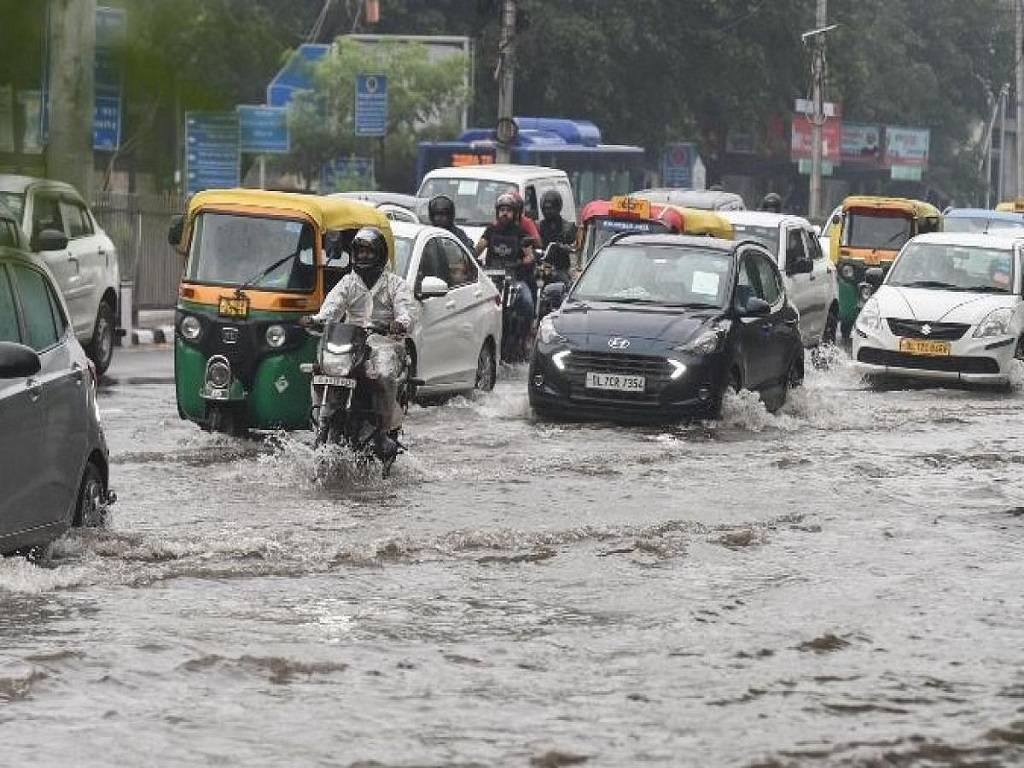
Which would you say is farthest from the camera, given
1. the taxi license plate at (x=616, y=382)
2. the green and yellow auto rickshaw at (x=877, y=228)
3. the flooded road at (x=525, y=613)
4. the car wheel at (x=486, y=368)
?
the green and yellow auto rickshaw at (x=877, y=228)

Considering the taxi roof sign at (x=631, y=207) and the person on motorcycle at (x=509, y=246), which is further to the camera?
the taxi roof sign at (x=631, y=207)

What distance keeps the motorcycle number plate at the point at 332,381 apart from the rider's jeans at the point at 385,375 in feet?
0.57

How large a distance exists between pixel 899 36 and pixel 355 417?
2534 inches

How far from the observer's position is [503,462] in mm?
14438

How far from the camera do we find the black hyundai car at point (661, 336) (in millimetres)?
16469

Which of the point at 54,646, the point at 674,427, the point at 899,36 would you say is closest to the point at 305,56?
the point at 54,646

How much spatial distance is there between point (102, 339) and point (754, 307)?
681cm

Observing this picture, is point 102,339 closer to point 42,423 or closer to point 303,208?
point 303,208

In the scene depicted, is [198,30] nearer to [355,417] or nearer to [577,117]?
[355,417]

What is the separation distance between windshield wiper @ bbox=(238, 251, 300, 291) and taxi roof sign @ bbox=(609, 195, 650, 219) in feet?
36.4

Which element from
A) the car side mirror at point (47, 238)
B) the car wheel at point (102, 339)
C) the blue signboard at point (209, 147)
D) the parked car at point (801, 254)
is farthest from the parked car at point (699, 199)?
the blue signboard at point (209, 147)

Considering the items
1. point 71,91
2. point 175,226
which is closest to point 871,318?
point 175,226

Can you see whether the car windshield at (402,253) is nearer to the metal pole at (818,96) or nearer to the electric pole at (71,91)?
the electric pole at (71,91)

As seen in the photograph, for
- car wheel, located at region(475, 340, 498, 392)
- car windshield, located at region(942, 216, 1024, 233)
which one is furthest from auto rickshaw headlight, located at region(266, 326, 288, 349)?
car windshield, located at region(942, 216, 1024, 233)
